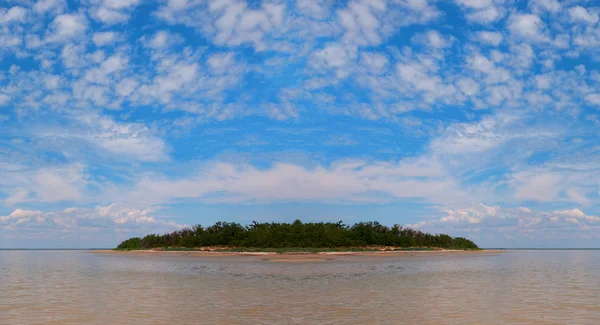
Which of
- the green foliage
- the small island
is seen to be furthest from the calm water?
the green foliage

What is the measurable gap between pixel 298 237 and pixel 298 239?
1.55ft

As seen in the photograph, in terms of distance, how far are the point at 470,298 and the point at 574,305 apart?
15.4ft

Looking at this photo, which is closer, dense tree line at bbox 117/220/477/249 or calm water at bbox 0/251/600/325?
calm water at bbox 0/251/600/325

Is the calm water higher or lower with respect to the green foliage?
lower

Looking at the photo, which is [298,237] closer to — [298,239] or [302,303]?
[298,239]

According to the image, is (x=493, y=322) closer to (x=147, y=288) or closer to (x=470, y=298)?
(x=470, y=298)

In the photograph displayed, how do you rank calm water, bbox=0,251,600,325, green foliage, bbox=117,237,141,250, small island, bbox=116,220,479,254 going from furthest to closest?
green foliage, bbox=117,237,141,250, small island, bbox=116,220,479,254, calm water, bbox=0,251,600,325

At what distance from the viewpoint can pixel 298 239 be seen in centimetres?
10619

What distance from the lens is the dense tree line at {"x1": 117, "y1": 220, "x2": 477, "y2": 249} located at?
357 ft

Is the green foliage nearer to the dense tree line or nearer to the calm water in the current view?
the dense tree line

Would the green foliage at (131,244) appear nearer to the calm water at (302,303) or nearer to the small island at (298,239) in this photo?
the small island at (298,239)

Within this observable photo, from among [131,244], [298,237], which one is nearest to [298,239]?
[298,237]

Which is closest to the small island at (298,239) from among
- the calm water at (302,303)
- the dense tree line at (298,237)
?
the dense tree line at (298,237)

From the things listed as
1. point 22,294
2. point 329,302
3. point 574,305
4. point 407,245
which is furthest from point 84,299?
point 407,245
